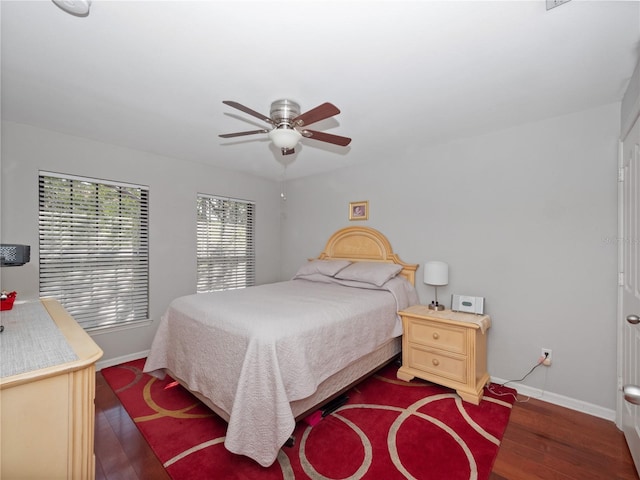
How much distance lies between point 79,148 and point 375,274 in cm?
327

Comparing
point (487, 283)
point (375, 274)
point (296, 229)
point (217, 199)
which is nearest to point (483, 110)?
point (487, 283)

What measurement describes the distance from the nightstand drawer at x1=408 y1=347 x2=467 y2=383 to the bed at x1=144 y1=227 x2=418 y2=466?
25 centimetres

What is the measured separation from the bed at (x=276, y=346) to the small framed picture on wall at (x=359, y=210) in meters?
0.79

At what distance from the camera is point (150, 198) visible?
3.40m

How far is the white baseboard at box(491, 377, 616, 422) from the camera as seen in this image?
7.27ft

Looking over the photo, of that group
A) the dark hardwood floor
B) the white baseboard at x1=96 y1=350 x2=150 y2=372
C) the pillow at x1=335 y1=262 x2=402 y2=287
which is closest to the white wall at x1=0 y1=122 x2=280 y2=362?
the white baseboard at x1=96 y1=350 x2=150 y2=372

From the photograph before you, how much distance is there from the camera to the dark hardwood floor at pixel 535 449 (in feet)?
5.46

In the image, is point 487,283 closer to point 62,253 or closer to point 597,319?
point 597,319

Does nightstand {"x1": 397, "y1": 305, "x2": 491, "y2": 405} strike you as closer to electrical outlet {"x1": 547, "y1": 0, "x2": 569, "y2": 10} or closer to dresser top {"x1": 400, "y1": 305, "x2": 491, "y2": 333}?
dresser top {"x1": 400, "y1": 305, "x2": 491, "y2": 333}

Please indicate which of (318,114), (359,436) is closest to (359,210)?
(318,114)

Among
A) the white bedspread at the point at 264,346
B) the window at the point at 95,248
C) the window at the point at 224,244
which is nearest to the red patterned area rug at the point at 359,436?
the white bedspread at the point at 264,346

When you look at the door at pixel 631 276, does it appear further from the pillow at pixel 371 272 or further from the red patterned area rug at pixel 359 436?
the pillow at pixel 371 272

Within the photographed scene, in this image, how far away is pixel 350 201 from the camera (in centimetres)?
394

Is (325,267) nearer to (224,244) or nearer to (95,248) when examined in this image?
(224,244)
